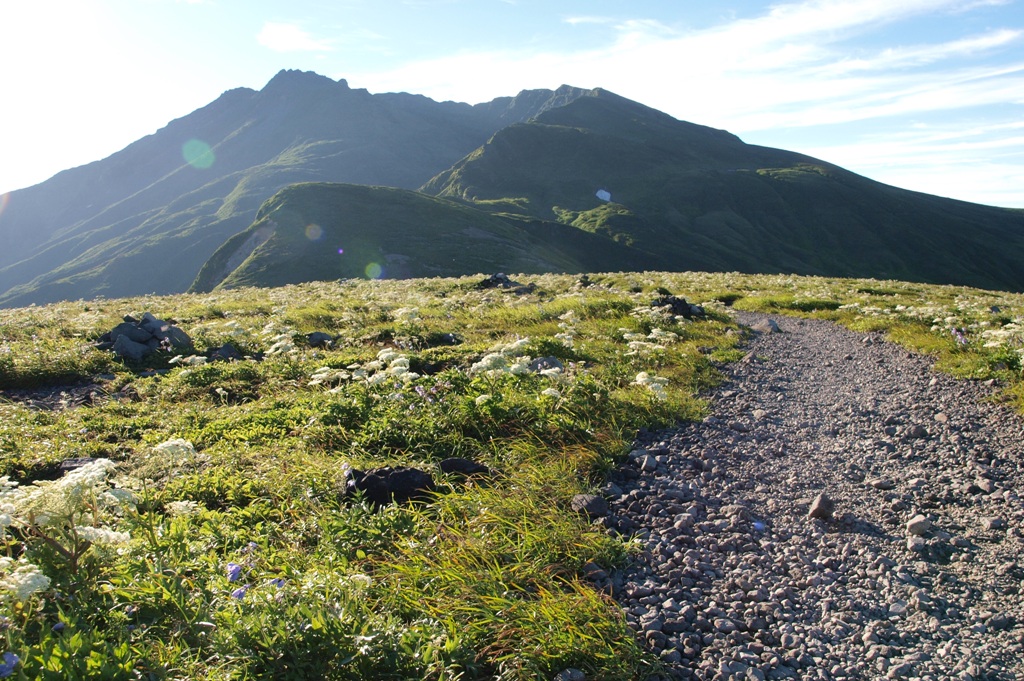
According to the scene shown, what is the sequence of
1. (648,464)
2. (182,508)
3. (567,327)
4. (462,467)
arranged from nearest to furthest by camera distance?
(182,508)
(462,467)
(648,464)
(567,327)

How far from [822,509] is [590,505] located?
2308 millimetres

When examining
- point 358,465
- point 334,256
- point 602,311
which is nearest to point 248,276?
point 334,256

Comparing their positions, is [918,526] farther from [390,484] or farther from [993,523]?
[390,484]

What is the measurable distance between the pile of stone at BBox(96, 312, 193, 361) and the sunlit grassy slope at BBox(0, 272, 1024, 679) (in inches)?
12.6

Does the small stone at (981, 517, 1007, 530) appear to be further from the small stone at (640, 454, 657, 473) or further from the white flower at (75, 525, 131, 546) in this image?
the white flower at (75, 525, 131, 546)

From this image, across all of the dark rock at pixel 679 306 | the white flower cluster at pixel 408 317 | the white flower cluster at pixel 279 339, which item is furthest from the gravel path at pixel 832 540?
the white flower cluster at pixel 408 317

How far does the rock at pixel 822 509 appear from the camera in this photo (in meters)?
5.52

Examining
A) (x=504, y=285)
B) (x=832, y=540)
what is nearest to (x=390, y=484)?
(x=832, y=540)

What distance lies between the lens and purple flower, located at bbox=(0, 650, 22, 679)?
2.79 meters

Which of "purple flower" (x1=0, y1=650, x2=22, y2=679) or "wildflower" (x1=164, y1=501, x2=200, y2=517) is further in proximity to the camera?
"wildflower" (x1=164, y1=501, x2=200, y2=517)

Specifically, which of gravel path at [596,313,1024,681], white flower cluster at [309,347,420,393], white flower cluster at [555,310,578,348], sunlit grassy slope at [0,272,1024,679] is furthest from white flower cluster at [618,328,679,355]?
white flower cluster at [309,347,420,393]

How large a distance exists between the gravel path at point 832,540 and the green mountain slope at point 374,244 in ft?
288

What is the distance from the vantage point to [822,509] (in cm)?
553

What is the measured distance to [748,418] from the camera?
27.2ft
